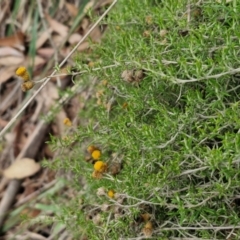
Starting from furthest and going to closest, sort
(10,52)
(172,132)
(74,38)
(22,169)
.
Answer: (10,52) → (74,38) → (22,169) → (172,132)

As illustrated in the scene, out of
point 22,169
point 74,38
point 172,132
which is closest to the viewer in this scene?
point 172,132

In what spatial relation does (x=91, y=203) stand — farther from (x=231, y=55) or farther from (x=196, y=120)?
(x=231, y=55)

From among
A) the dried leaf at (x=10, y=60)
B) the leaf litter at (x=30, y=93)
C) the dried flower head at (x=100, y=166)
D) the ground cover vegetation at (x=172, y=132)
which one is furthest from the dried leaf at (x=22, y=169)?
the dried flower head at (x=100, y=166)

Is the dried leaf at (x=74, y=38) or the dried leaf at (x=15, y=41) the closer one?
the dried leaf at (x=74, y=38)

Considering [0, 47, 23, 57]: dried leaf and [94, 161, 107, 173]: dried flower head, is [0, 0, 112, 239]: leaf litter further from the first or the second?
[94, 161, 107, 173]: dried flower head

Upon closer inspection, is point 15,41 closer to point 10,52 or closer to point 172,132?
point 10,52

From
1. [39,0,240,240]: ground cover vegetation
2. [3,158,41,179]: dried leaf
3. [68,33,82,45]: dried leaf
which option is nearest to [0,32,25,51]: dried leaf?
[68,33,82,45]: dried leaf

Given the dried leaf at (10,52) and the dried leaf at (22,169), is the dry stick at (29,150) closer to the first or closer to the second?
the dried leaf at (22,169)

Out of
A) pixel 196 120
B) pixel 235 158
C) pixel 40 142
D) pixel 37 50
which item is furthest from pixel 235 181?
pixel 37 50

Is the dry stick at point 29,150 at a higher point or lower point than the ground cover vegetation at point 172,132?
lower

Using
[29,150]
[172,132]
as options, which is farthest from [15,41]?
[172,132]
